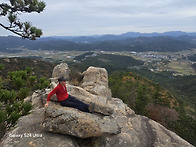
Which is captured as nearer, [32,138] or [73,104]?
[32,138]

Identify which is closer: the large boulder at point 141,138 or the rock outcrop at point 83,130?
the rock outcrop at point 83,130

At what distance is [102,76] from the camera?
17.0m

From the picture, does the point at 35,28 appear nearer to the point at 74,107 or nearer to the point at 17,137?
the point at 74,107

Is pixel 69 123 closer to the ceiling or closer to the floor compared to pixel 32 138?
closer to the ceiling

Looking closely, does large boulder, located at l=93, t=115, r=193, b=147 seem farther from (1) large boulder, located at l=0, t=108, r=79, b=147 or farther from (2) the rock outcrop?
(1) large boulder, located at l=0, t=108, r=79, b=147

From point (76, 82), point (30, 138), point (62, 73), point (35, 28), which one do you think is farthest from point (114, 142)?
point (62, 73)

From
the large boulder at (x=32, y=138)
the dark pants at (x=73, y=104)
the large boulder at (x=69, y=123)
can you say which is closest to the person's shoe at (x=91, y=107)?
the dark pants at (x=73, y=104)

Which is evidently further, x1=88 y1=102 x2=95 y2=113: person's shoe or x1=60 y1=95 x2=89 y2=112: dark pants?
x1=88 y1=102 x2=95 y2=113: person's shoe

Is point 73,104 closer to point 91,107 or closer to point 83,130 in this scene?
point 91,107

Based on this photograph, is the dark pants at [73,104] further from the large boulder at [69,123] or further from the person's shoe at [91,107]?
the large boulder at [69,123]

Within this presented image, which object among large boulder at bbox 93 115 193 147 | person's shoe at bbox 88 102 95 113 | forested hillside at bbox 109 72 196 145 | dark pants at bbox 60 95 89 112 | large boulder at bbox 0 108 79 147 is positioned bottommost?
forested hillside at bbox 109 72 196 145

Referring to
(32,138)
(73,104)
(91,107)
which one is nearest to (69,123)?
(73,104)

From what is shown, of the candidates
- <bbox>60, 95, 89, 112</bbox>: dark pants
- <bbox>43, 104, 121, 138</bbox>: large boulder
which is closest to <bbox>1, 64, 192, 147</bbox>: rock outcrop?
<bbox>43, 104, 121, 138</bbox>: large boulder

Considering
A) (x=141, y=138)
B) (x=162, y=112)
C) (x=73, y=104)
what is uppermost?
(x=73, y=104)
